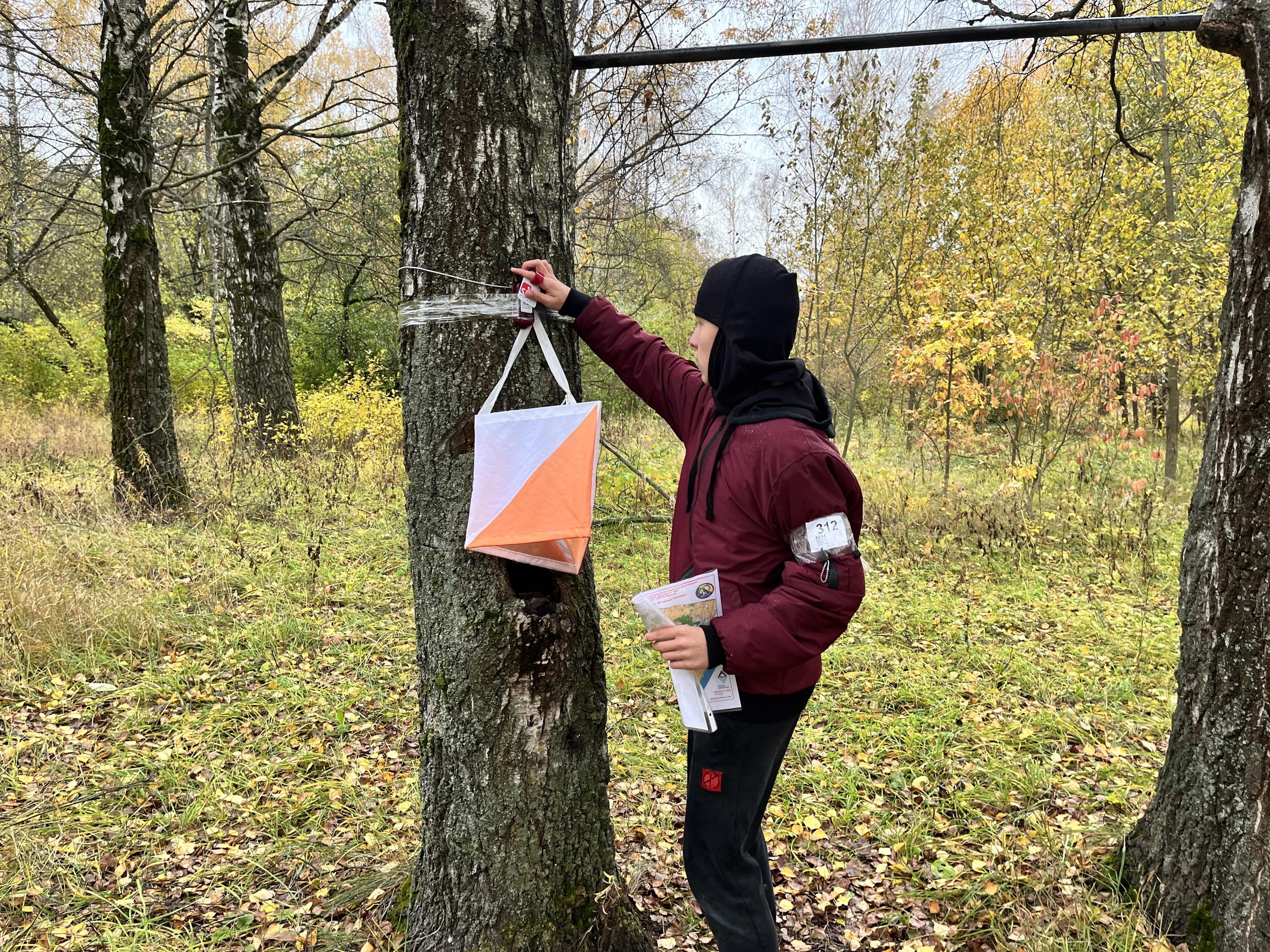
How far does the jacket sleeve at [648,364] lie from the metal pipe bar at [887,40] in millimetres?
657

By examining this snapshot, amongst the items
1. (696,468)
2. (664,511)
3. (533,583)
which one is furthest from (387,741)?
(664,511)

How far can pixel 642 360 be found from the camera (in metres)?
2.07

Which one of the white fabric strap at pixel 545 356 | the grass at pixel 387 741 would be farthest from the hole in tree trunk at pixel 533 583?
the grass at pixel 387 741

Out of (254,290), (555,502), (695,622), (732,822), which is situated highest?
(254,290)

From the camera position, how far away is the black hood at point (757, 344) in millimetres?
1671

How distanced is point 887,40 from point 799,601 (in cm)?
160

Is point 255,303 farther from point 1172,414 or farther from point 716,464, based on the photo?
point 1172,414

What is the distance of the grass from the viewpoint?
234 cm

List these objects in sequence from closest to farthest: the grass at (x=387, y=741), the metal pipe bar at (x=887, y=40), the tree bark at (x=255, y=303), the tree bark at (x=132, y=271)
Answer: the metal pipe bar at (x=887, y=40), the grass at (x=387, y=741), the tree bark at (x=132, y=271), the tree bark at (x=255, y=303)

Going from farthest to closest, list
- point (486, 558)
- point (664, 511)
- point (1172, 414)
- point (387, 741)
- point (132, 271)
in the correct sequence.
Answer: point (1172, 414)
point (664, 511)
point (132, 271)
point (387, 741)
point (486, 558)

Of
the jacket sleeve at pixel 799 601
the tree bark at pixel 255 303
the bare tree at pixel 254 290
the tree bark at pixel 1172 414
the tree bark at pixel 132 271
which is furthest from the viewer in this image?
the tree bark at pixel 1172 414

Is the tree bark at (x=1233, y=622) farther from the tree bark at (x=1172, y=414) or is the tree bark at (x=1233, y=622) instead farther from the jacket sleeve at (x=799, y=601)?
the tree bark at (x=1172, y=414)

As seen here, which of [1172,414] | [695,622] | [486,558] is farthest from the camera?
[1172,414]

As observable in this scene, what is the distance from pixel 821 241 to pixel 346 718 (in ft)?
27.8
